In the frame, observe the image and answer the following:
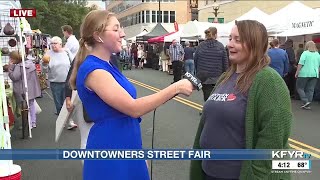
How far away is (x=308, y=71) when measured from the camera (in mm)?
11367

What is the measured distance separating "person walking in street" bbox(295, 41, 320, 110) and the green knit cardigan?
31.1ft

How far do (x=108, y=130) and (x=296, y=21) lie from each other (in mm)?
13004

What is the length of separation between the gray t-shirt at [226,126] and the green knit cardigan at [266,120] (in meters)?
0.07

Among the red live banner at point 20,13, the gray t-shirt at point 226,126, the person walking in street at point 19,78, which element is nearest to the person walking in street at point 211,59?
the person walking in street at point 19,78

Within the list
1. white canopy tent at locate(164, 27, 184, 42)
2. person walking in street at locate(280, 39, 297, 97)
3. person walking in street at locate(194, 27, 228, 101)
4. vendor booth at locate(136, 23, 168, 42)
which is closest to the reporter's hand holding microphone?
person walking in street at locate(194, 27, 228, 101)

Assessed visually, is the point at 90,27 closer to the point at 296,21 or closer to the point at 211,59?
the point at 211,59

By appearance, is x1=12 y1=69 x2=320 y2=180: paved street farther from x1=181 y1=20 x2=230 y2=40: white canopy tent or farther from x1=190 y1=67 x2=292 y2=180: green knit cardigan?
x1=181 y1=20 x2=230 y2=40: white canopy tent

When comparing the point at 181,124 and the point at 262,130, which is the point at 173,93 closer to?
the point at 262,130

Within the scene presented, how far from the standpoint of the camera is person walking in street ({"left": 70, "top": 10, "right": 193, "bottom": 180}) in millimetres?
2232

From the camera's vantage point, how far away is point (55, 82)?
9.15m

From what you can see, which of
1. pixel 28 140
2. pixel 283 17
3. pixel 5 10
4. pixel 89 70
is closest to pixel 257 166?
pixel 89 70

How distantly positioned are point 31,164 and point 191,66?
553 inches

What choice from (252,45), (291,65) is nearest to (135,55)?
(291,65)

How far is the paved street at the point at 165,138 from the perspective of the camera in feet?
18.5
